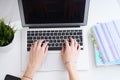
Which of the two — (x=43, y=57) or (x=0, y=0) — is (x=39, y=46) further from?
(x=0, y=0)

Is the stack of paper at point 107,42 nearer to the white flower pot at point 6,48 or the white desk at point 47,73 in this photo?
the white desk at point 47,73

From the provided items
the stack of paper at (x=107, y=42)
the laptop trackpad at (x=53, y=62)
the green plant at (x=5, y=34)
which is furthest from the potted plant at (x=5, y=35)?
the stack of paper at (x=107, y=42)

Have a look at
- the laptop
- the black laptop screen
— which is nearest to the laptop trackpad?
the laptop

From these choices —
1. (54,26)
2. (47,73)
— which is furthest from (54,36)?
(47,73)

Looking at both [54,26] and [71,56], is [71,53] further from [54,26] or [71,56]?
[54,26]

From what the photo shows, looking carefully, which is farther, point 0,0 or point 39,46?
point 0,0

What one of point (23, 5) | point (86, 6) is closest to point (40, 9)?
point (23, 5)

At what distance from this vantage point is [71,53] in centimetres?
101

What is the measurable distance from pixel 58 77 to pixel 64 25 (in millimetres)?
222

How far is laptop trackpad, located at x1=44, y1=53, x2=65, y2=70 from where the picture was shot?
1.00 metres

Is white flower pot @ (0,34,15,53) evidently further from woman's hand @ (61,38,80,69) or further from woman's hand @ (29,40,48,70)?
woman's hand @ (61,38,80,69)

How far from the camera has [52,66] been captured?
998 millimetres

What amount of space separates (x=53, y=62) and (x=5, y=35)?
22cm

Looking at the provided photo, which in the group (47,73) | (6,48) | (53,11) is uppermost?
(53,11)
